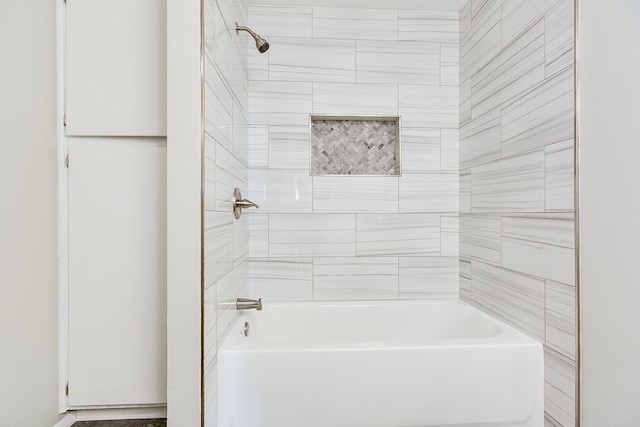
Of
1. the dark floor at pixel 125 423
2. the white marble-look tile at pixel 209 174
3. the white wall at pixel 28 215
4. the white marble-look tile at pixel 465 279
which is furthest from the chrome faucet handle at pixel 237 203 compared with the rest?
the white marble-look tile at pixel 465 279

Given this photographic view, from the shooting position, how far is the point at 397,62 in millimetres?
2104

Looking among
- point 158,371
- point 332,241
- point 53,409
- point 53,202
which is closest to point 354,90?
point 332,241

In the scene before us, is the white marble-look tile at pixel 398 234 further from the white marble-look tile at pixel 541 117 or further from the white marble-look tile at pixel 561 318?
the white marble-look tile at pixel 561 318

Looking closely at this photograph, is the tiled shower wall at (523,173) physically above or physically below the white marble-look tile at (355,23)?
below

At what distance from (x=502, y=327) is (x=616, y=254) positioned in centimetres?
64

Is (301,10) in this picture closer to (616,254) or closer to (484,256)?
(484,256)

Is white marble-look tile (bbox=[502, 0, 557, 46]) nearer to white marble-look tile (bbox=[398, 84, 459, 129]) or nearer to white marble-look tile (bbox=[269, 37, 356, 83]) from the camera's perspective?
white marble-look tile (bbox=[398, 84, 459, 129])

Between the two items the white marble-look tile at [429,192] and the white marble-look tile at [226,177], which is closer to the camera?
the white marble-look tile at [226,177]

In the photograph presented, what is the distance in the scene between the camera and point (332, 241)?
209cm

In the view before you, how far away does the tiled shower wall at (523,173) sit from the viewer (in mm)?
1245

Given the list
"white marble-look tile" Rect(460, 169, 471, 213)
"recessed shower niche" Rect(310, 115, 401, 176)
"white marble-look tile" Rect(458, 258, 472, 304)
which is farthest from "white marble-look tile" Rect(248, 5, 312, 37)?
"white marble-look tile" Rect(458, 258, 472, 304)

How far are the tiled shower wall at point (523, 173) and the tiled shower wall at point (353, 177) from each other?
158 mm

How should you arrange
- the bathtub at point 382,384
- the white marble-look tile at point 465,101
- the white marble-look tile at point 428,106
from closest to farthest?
the bathtub at point 382,384
the white marble-look tile at point 465,101
the white marble-look tile at point 428,106

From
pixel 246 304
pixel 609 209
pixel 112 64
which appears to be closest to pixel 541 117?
pixel 609 209
